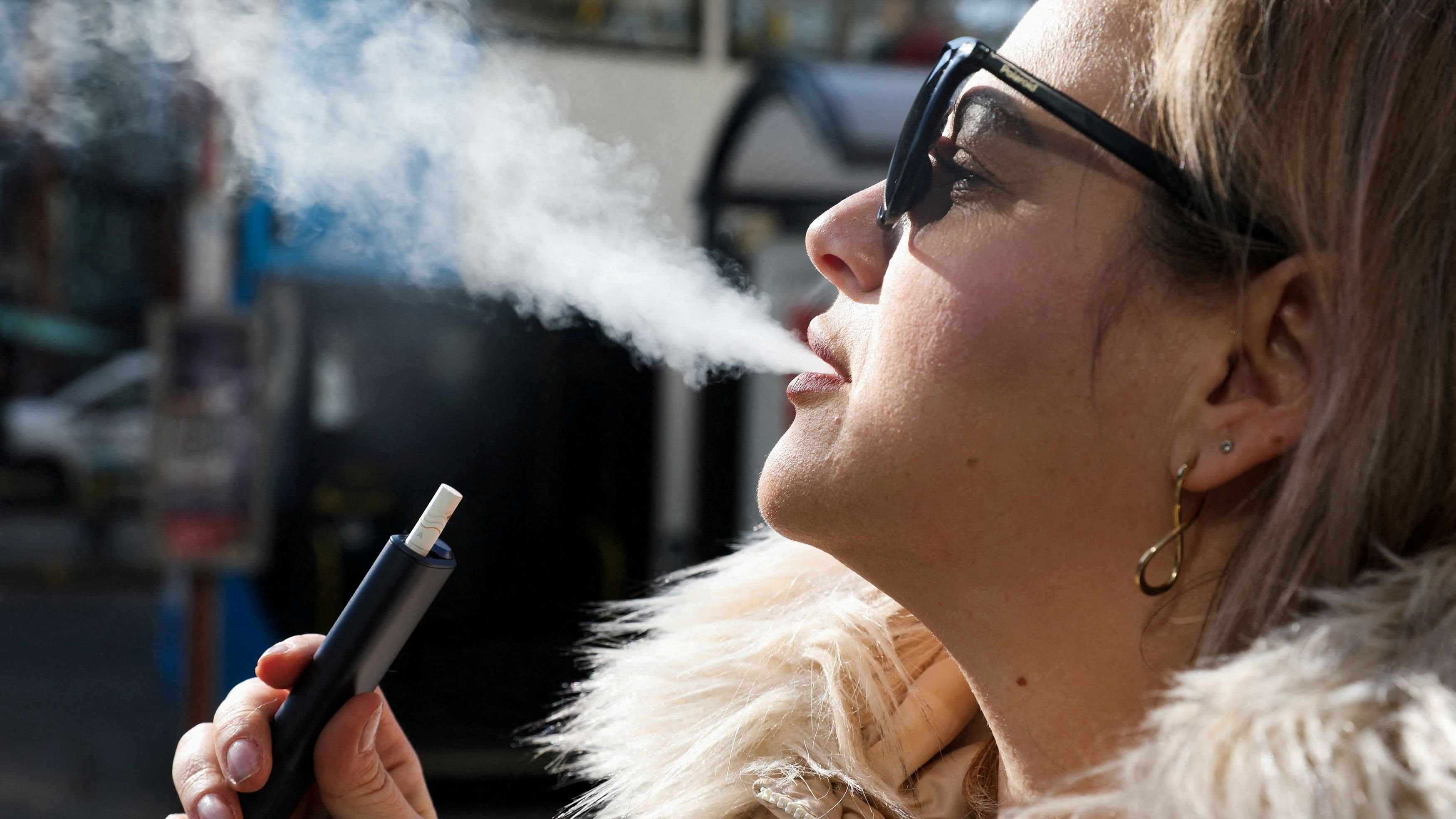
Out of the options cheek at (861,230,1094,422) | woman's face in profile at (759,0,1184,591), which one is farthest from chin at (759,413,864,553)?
cheek at (861,230,1094,422)

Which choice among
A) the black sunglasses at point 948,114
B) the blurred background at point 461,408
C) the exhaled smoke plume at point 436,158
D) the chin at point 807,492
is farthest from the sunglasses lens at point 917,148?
the blurred background at point 461,408

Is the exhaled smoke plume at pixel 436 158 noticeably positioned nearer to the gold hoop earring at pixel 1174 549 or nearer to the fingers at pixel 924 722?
the fingers at pixel 924 722

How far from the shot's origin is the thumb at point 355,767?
1.39 metres

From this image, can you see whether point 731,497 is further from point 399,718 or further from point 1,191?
point 1,191

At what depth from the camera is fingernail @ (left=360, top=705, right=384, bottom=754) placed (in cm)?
139

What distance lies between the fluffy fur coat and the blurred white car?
47.6ft

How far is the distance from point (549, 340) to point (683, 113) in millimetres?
2236

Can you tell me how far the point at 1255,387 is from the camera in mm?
1308

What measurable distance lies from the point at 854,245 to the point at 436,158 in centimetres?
309

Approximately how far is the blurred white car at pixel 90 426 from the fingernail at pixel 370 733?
48.4ft

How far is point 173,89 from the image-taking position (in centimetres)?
533

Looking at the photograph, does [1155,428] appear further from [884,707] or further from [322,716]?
[322,716]

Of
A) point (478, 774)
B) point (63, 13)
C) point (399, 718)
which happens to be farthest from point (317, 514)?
point (63, 13)

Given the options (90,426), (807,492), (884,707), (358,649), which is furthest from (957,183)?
(90,426)
